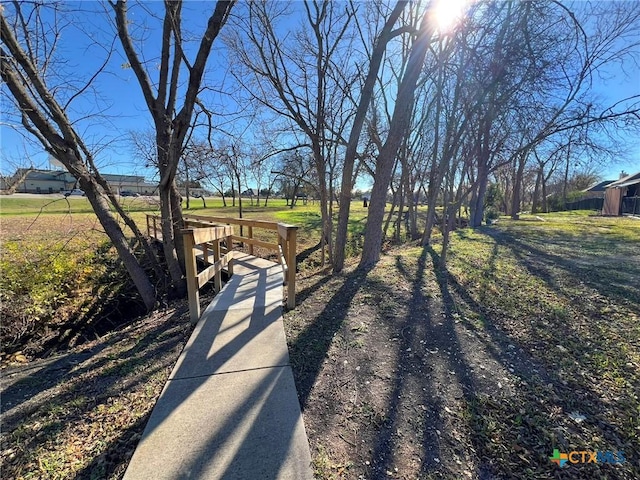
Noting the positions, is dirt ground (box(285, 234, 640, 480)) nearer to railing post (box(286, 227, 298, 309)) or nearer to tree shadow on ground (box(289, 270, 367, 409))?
tree shadow on ground (box(289, 270, 367, 409))

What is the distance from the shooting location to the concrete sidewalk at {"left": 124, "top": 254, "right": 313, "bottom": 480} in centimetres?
172

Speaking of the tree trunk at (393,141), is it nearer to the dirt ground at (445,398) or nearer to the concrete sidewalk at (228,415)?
the dirt ground at (445,398)


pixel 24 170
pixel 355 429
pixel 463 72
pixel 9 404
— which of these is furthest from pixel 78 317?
pixel 463 72

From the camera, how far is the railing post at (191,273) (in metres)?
3.54

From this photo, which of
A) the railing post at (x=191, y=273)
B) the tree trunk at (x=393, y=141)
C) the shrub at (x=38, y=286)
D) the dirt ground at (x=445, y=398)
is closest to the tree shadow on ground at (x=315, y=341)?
the dirt ground at (x=445, y=398)

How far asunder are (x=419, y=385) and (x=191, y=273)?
9.54 ft

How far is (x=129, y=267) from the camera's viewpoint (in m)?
5.43

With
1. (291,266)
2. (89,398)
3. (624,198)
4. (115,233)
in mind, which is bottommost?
(89,398)

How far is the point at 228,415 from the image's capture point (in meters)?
2.12

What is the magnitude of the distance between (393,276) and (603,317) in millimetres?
2751

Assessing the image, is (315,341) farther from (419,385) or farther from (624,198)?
(624,198)

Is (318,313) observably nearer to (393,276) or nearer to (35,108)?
(393,276)

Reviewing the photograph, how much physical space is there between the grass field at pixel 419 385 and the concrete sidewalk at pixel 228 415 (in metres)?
0.14

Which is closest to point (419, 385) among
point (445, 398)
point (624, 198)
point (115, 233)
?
point (445, 398)
